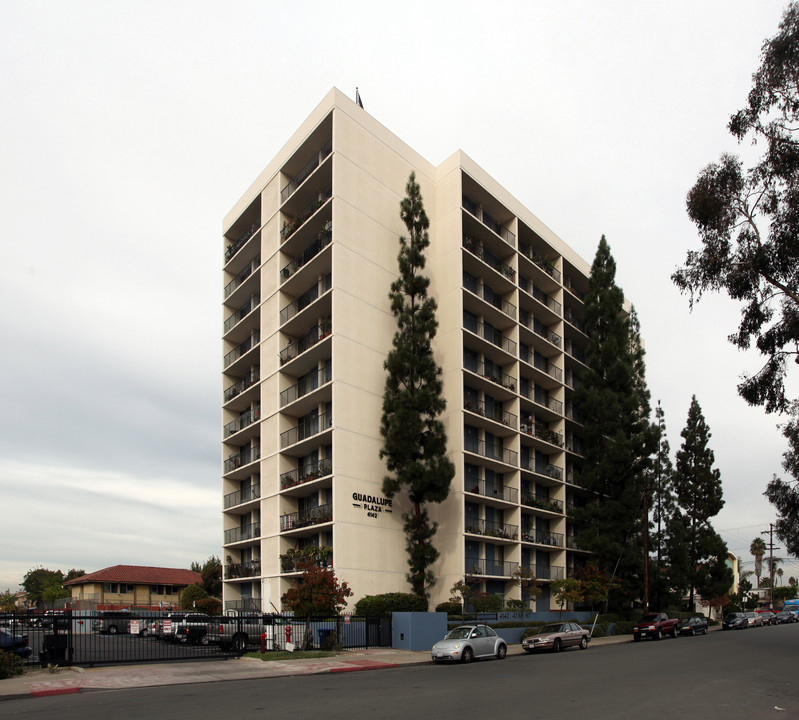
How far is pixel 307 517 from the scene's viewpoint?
39.2m

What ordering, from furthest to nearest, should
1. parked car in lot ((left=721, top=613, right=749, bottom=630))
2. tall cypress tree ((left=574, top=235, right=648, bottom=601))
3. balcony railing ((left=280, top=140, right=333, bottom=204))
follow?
parked car in lot ((left=721, top=613, right=749, bottom=630)) < tall cypress tree ((left=574, top=235, right=648, bottom=601)) < balcony railing ((left=280, top=140, right=333, bottom=204))

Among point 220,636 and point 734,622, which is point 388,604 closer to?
point 220,636

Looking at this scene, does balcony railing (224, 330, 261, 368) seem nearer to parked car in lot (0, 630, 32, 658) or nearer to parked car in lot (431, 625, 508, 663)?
parked car in lot (0, 630, 32, 658)

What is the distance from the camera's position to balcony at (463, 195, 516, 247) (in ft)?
162

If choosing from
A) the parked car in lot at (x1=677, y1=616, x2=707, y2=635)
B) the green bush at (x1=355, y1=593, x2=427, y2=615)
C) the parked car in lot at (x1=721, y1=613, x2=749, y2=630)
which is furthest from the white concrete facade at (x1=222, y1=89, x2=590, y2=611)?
the parked car in lot at (x1=721, y1=613, x2=749, y2=630)

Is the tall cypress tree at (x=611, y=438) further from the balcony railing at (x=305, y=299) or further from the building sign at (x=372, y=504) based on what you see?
the balcony railing at (x=305, y=299)

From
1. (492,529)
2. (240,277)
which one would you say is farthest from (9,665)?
(240,277)

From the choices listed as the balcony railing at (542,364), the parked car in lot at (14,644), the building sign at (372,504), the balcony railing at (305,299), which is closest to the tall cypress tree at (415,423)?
the building sign at (372,504)

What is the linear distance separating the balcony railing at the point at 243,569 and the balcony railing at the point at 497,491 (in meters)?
13.9

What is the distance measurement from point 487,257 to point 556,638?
2553cm

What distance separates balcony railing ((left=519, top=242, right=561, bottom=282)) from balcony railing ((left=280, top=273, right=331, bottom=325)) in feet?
57.4

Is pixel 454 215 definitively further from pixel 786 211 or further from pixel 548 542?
pixel 548 542

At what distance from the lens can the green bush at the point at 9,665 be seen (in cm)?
2084

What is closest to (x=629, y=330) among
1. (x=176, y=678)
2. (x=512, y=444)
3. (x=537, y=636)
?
(x=512, y=444)
